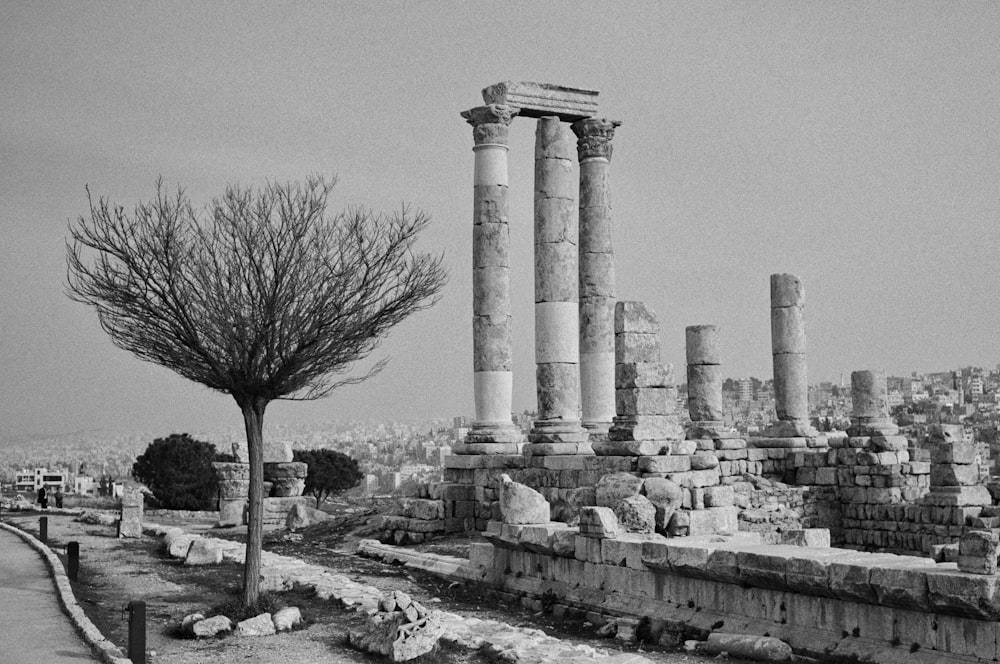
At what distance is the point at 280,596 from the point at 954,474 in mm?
13809

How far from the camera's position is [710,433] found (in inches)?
973

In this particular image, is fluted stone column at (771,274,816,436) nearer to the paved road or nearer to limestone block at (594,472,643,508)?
limestone block at (594,472,643,508)

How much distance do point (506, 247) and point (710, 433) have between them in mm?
6325

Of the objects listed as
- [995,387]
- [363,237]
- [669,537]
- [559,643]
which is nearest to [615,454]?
[669,537]

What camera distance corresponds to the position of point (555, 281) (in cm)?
2353

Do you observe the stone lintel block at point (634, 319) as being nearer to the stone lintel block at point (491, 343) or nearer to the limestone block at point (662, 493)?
the limestone block at point (662, 493)

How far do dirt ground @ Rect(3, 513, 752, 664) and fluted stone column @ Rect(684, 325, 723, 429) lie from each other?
24.7 feet

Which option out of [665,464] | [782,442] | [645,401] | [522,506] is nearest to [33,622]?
[522,506]

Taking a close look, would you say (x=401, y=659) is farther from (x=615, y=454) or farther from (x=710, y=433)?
(x=710, y=433)

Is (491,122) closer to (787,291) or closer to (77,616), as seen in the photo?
(787,291)

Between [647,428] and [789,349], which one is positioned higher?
[789,349]

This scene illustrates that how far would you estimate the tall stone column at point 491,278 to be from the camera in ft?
76.4

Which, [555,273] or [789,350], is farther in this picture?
[789,350]

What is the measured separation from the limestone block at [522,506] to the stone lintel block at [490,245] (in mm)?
8858
